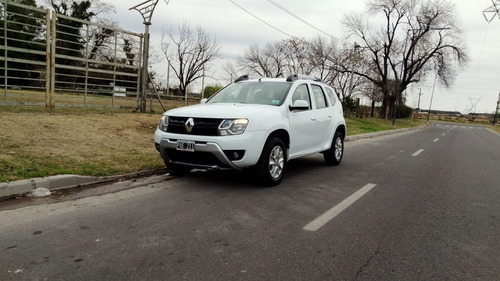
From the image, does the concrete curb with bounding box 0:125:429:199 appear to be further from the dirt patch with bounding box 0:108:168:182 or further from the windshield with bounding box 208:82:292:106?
the windshield with bounding box 208:82:292:106

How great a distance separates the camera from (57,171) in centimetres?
563

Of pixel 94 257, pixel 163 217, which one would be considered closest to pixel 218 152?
pixel 163 217

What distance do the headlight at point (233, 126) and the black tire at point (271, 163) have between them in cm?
57

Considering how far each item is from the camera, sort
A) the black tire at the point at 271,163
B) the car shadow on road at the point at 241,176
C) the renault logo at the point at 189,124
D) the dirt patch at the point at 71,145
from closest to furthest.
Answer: the renault logo at the point at 189,124 → the black tire at the point at 271,163 → the dirt patch at the point at 71,145 → the car shadow on road at the point at 241,176

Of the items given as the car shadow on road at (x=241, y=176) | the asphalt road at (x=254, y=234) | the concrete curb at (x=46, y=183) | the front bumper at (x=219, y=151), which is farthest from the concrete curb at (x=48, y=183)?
the car shadow on road at (x=241, y=176)

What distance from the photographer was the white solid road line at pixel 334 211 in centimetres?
413

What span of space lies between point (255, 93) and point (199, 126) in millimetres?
1650

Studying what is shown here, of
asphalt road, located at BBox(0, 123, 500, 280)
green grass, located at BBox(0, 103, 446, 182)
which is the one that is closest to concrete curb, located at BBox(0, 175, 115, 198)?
green grass, located at BBox(0, 103, 446, 182)

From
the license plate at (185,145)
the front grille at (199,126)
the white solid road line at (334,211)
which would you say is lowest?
the white solid road line at (334,211)

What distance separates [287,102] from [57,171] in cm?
395

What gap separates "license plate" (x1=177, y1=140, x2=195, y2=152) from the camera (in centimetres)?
547

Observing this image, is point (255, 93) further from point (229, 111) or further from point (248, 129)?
point (248, 129)

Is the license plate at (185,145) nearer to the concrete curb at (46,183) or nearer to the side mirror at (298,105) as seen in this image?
the concrete curb at (46,183)

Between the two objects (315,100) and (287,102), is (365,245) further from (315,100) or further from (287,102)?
(315,100)
